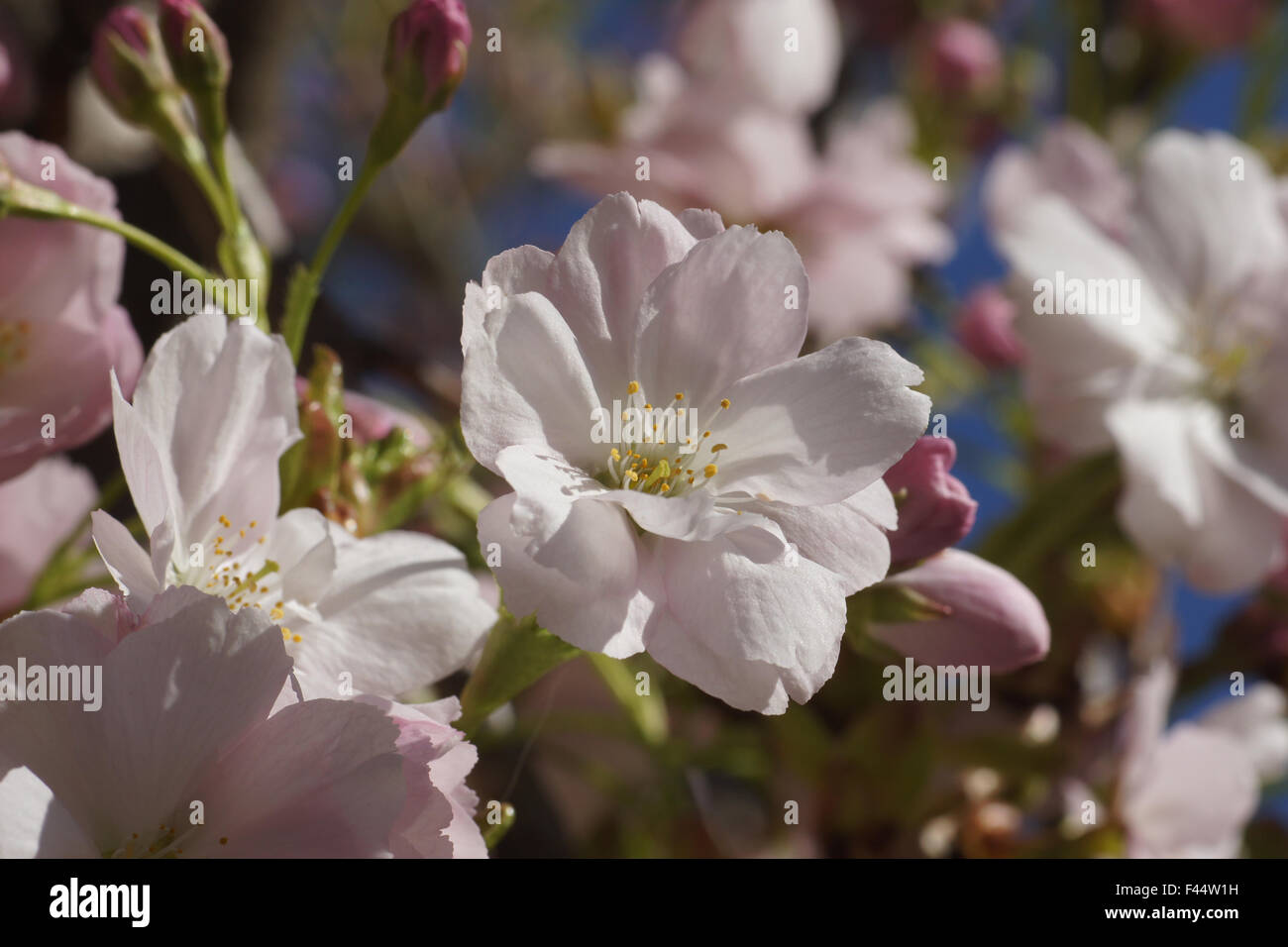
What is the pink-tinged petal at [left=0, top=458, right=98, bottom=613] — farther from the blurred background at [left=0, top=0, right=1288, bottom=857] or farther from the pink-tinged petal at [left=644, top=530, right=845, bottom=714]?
the pink-tinged petal at [left=644, top=530, right=845, bottom=714]

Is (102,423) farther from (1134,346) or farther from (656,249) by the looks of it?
(1134,346)

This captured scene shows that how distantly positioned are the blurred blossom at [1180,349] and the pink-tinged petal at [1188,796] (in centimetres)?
9

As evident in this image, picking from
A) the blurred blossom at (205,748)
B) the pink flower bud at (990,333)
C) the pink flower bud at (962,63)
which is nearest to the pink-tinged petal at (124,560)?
the blurred blossom at (205,748)

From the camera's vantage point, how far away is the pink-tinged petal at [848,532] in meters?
0.33

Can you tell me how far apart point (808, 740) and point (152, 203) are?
53 cm

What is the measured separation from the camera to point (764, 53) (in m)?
0.92

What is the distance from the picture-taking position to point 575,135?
1.46 m

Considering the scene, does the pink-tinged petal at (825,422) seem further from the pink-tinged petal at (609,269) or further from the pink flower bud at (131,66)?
the pink flower bud at (131,66)

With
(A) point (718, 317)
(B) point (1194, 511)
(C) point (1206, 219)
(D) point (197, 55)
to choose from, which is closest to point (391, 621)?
(A) point (718, 317)

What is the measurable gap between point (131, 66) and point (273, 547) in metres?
0.23

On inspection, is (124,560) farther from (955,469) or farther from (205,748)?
(955,469)

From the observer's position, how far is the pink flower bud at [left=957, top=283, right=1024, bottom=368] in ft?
3.08

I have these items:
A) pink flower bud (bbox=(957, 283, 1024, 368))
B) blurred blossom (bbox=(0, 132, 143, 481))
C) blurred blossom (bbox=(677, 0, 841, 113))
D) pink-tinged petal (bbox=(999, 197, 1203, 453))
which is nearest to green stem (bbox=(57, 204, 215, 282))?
blurred blossom (bbox=(0, 132, 143, 481))
